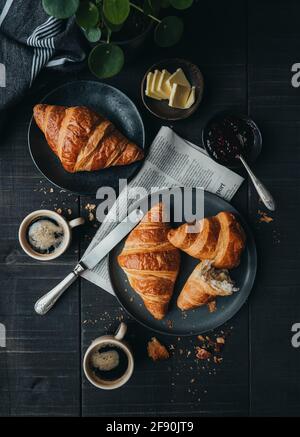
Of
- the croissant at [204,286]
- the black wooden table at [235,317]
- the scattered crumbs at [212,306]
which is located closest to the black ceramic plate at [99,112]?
the black wooden table at [235,317]

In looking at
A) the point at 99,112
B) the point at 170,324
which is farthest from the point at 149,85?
the point at 170,324

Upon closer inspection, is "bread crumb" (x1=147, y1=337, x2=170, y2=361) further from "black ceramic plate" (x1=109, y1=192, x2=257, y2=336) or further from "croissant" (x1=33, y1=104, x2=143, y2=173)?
"croissant" (x1=33, y1=104, x2=143, y2=173)

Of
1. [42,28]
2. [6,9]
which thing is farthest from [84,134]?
[6,9]

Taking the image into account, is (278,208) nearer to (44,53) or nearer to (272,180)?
(272,180)

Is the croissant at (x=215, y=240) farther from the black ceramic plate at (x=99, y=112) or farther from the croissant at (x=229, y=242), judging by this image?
the black ceramic plate at (x=99, y=112)

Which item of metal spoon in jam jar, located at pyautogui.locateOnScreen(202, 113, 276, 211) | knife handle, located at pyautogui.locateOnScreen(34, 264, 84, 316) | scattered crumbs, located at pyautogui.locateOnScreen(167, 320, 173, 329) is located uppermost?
metal spoon in jam jar, located at pyautogui.locateOnScreen(202, 113, 276, 211)

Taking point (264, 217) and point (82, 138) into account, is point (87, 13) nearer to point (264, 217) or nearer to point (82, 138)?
point (82, 138)

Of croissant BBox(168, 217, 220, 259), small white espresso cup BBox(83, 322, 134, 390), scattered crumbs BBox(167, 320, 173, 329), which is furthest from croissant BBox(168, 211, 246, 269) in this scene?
small white espresso cup BBox(83, 322, 134, 390)
